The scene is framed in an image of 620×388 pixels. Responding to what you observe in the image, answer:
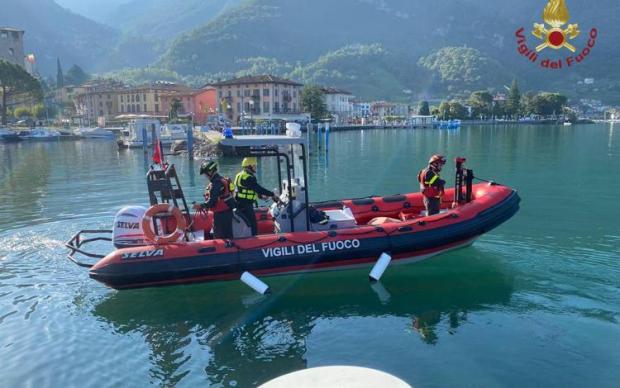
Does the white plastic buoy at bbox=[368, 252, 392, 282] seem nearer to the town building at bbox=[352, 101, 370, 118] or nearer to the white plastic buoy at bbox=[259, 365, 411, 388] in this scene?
the white plastic buoy at bbox=[259, 365, 411, 388]

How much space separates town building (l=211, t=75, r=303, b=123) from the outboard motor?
66.1 metres

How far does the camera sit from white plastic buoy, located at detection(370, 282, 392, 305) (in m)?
8.04

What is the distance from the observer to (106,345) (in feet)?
22.0

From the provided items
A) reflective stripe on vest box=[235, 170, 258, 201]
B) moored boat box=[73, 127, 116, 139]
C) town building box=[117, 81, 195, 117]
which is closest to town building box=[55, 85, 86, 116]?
town building box=[117, 81, 195, 117]

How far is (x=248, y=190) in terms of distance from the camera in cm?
820

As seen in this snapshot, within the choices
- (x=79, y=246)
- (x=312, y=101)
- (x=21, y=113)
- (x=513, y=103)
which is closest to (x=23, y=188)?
(x=79, y=246)

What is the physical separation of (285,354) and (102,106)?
9019 cm

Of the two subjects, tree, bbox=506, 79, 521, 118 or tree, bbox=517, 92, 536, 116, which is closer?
tree, bbox=506, 79, 521, 118

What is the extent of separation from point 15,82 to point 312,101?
3901 cm

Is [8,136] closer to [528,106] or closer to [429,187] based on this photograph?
[429,187]

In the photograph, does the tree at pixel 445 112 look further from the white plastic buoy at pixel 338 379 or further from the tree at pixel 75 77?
the white plastic buoy at pixel 338 379

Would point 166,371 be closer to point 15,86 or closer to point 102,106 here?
point 15,86

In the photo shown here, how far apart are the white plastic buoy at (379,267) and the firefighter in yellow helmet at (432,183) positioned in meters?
1.72

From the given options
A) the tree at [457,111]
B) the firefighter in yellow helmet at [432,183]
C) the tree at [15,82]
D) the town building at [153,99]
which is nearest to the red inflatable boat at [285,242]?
the firefighter in yellow helmet at [432,183]
